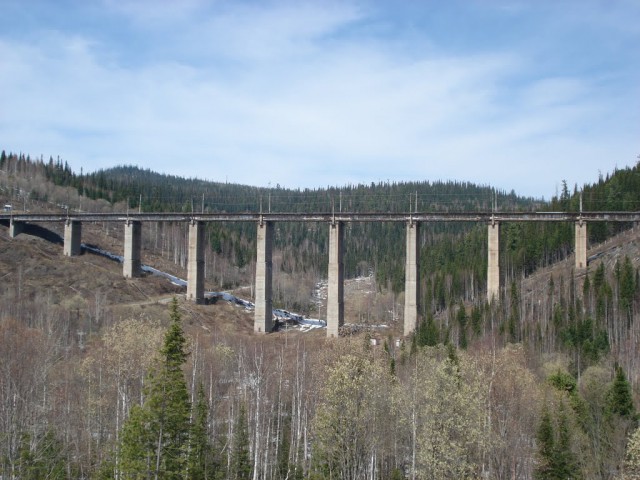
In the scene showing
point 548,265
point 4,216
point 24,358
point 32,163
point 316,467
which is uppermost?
point 32,163

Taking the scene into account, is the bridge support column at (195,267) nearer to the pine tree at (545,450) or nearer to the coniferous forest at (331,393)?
the coniferous forest at (331,393)

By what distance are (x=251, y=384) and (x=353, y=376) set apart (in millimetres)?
12545

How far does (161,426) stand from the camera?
85.2 feet

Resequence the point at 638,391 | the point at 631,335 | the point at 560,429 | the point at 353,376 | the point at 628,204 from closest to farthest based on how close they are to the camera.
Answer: the point at 353,376, the point at 560,429, the point at 638,391, the point at 631,335, the point at 628,204

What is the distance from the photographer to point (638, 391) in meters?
48.6

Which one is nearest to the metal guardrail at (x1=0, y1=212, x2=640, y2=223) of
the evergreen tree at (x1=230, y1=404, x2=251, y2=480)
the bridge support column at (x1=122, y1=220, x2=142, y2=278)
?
the bridge support column at (x1=122, y1=220, x2=142, y2=278)

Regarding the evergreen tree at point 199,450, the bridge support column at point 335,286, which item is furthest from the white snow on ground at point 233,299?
the evergreen tree at point 199,450

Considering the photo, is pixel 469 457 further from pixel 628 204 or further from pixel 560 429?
pixel 628 204

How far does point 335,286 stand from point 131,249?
32969 mm

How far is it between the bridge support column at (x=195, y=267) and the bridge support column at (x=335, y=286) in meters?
19.0

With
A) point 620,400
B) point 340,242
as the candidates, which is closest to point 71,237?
point 340,242

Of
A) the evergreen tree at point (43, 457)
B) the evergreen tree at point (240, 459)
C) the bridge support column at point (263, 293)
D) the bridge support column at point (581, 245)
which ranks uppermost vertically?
the bridge support column at point (581, 245)

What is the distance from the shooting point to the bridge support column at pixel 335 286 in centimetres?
7612

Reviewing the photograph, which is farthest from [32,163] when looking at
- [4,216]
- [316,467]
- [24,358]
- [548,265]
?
[316,467]
